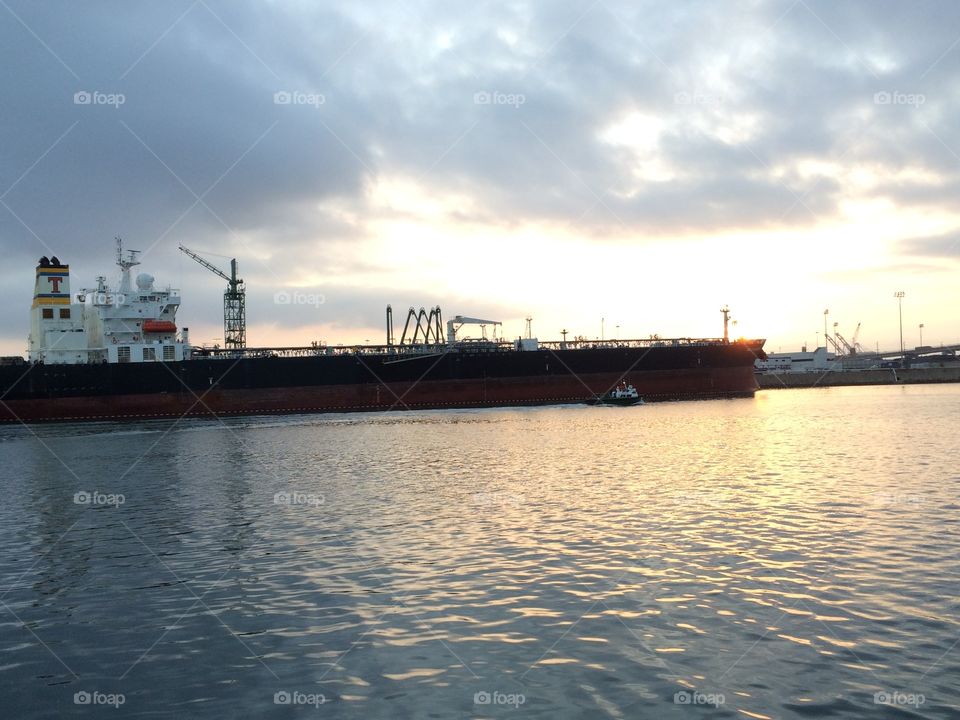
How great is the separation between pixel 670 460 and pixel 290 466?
17894 millimetres

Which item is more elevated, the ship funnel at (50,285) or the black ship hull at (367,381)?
the ship funnel at (50,285)

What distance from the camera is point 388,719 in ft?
29.5

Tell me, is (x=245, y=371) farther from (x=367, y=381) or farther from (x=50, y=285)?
(x=50, y=285)

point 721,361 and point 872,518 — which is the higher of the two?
point 721,361

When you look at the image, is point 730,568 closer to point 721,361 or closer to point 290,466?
point 290,466

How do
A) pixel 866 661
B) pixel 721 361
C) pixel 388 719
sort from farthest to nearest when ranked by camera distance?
pixel 721 361
pixel 866 661
pixel 388 719

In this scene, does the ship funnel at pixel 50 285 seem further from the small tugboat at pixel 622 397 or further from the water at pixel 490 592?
the small tugboat at pixel 622 397

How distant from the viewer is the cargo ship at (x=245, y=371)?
A: 66688mm

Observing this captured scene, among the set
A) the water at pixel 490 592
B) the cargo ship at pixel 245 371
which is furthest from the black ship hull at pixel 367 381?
the water at pixel 490 592

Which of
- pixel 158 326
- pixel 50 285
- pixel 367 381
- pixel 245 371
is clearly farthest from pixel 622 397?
pixel 50 285

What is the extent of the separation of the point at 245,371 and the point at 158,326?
33.8 ft

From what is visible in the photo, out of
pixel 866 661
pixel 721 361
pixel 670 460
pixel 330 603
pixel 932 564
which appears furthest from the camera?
pixel 721 361

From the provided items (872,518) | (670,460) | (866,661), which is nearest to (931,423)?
(670,460)

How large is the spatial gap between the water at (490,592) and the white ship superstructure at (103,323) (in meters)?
42.9
